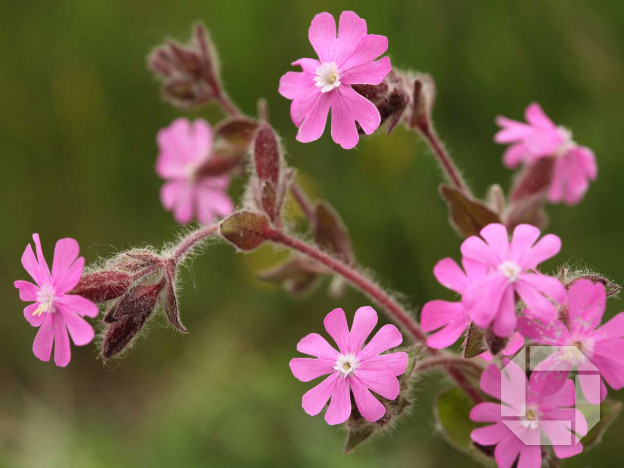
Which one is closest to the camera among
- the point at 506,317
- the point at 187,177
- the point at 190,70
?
the point at 506,317

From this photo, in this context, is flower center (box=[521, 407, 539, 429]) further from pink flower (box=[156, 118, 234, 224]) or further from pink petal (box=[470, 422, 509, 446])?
pink flower (box=[156, 118, 234, 224])

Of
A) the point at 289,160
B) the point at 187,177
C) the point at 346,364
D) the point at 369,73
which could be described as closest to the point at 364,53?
the point at 369,73

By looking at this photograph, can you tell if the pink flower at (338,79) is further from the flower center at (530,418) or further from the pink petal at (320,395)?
the flower center at (530,418)

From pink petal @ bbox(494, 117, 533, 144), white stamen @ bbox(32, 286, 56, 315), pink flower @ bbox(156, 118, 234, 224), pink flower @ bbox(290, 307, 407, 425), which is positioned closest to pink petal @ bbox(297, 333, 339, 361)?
pink flower @ bbox(290, 307, 407, 425)

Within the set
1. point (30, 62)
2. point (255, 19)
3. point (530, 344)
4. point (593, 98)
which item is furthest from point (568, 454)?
point (30, 62)

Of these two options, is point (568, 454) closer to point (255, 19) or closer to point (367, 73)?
point (367, 73)

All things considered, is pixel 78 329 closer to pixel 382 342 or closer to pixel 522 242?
pixel 382 342
